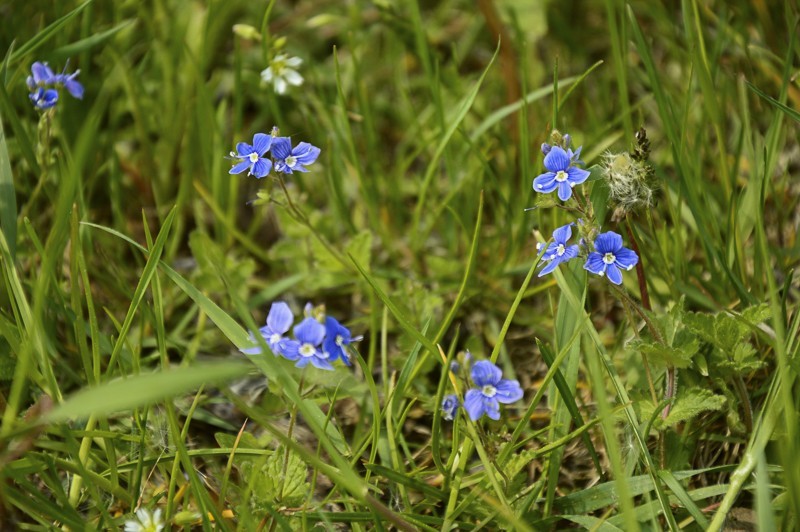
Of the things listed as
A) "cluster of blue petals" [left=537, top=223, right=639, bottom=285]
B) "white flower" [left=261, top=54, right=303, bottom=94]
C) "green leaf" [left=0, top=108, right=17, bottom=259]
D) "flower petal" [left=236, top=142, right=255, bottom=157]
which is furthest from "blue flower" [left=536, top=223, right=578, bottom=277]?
"green leaf" [left=0, top=108, right=17, bottom=259]

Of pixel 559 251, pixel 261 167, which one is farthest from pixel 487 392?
pixel 261 167

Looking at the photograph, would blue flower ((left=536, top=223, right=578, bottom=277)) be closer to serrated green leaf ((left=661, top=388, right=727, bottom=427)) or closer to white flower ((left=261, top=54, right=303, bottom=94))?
serrated green leaf ((left=661, top=388, right=727, bottom=427))

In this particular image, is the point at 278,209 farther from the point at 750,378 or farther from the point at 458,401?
the point at 750,378

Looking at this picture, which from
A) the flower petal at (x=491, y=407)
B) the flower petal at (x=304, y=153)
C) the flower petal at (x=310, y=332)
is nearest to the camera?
the flower petal at (x=310, y=332)

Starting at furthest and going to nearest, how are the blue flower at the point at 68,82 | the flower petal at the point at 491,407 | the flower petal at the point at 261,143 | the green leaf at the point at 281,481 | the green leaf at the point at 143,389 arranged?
the blue flower at the point at 68,82 → the flower petal at the point at 261,143 → the green leaf at the point at 281,481 → the flower petal at the point at 491,407 → the green leaf at the point at 143,389

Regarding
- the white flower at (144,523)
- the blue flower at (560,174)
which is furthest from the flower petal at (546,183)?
the white flower at (144,523)

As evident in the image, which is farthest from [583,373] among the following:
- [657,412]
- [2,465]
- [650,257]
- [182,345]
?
[2,465]

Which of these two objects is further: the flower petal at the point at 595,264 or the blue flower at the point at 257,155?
the blue flower at the point at 257,155

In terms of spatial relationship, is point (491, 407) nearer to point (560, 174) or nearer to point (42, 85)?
point (560, 174)

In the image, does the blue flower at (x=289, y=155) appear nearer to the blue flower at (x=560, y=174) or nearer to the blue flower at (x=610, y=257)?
the blue flower at (x=560, y=174)
